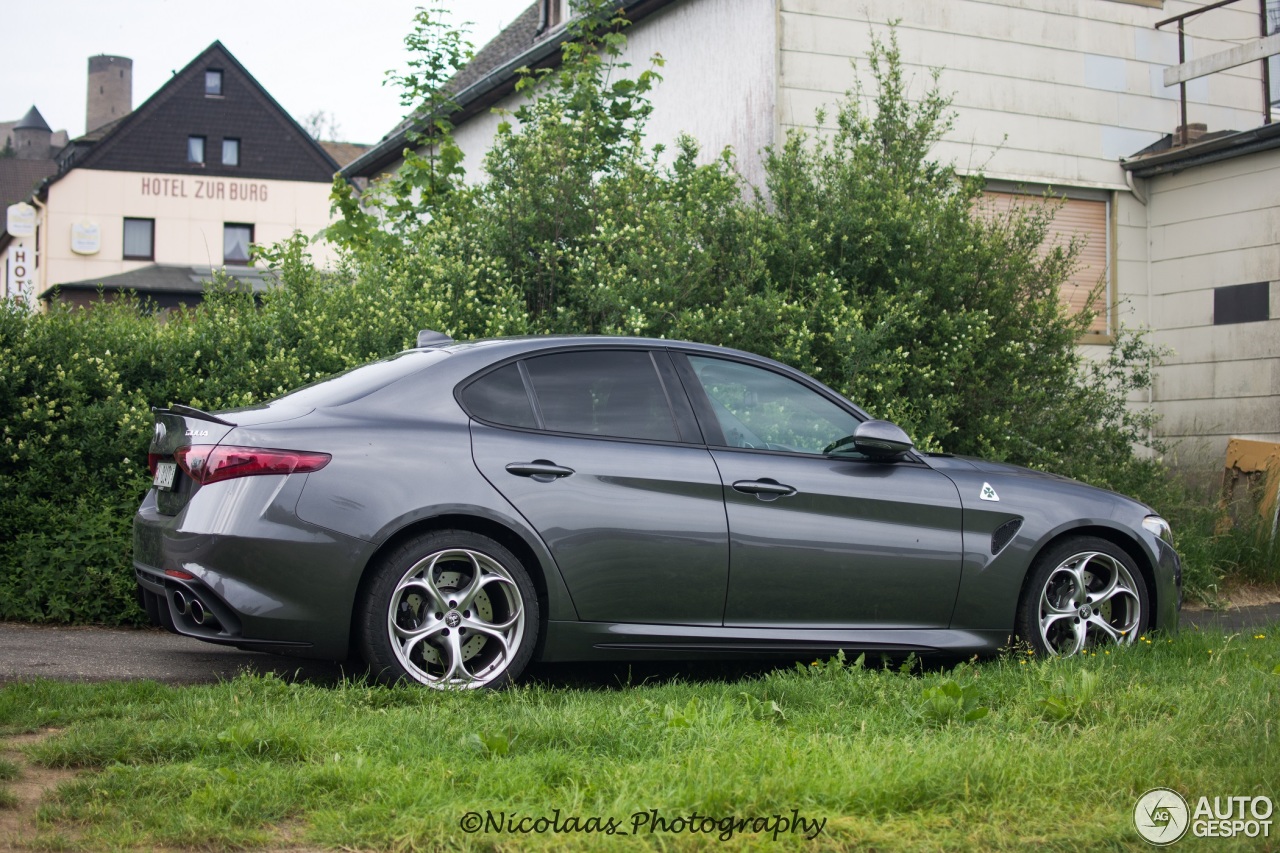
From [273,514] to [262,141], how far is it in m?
49.2

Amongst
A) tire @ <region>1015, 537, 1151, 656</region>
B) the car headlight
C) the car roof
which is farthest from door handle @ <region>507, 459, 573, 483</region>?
the car headlight

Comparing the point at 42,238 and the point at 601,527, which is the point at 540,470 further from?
the point at 42,238

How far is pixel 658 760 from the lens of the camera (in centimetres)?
393

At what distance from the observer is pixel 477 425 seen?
5.50m

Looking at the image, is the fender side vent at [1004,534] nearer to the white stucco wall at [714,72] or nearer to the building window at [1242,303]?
the white stucco wall at [714,72]

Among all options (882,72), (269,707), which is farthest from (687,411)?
(882,72)

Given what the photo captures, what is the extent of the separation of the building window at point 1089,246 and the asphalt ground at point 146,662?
6.49 metres

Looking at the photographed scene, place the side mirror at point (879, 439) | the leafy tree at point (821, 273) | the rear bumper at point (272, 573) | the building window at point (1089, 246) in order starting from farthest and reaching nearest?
1. the building window at point (1089, 246)
2. the leafy tree at point (821, 273)
3. the side mirror at point (879, 439)
4. the rear bumper at point (272, 573)

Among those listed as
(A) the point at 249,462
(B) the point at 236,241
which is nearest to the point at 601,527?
(A) the point at 249,462

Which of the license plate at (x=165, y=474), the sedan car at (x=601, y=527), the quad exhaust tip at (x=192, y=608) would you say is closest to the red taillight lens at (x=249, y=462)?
the sedan car at (x=601, y=527)

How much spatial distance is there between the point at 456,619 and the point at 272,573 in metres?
0.74

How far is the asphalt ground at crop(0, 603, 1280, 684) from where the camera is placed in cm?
578

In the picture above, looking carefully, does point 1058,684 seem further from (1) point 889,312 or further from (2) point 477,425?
(1) point 889,312

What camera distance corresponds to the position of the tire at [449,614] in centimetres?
516
